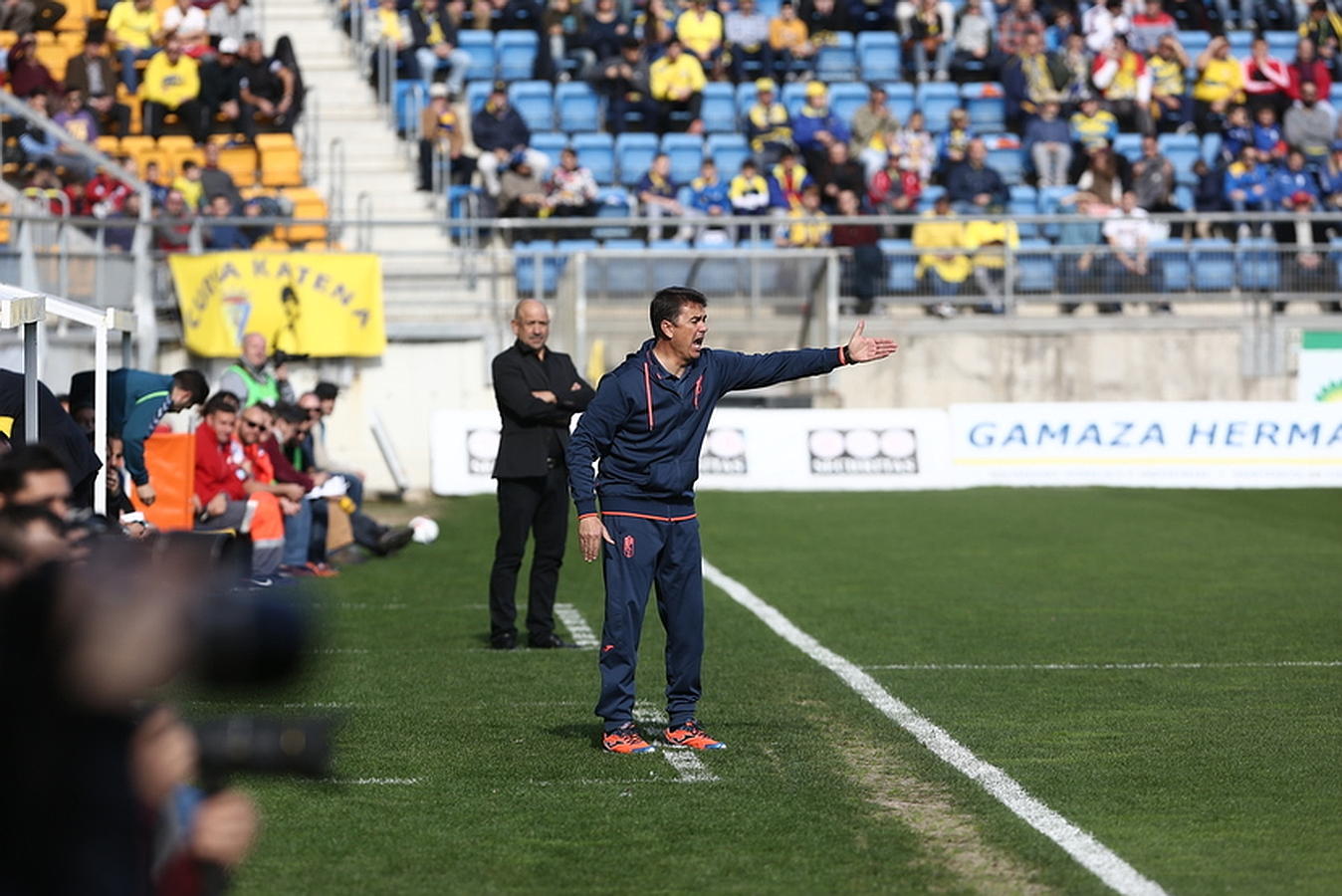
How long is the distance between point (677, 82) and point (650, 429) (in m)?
21.0

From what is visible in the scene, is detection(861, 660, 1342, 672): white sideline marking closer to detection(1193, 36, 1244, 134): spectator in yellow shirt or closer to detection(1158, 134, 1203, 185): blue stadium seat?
detection(1158, 134, 1203, 185): blue stadium seat

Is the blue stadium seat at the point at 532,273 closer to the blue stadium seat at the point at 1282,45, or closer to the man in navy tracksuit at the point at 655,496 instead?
the blue stadium seat at the point at 1282,45

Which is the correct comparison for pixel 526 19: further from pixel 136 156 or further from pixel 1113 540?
pixel 1113 540

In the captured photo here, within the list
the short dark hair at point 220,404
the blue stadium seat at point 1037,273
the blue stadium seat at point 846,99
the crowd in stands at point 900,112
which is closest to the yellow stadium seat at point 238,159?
the crowd in stands at point 900,112

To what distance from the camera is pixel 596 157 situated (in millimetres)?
28156

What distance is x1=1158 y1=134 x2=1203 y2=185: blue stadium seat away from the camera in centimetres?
2944

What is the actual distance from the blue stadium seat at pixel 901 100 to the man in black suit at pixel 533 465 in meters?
18.6

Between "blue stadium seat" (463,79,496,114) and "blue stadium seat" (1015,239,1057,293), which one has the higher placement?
"blue stadium seat" (463,79,496,114)

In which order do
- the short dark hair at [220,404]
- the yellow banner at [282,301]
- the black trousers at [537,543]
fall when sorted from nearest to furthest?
the black trousers at [537,543] < the short dark hair at [220,404] < the yellow banner at [282,301]

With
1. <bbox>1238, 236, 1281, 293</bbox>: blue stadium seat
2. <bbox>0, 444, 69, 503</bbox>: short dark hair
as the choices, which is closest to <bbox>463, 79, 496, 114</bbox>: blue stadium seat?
<bbox>1238, 236, 1281, 293</bbox>: blue stadium seat

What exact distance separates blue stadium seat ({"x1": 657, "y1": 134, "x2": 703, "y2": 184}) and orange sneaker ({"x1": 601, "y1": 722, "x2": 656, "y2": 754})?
19897mm

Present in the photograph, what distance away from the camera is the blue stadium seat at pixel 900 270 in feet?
84.1

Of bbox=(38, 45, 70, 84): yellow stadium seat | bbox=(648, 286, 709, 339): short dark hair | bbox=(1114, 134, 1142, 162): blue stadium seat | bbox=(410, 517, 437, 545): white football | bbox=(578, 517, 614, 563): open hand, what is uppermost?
bbox=(38, 45, 70, 84): yellow stadium seat

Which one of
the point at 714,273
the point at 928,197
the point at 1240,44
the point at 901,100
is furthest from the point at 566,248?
the point at 1240,44
